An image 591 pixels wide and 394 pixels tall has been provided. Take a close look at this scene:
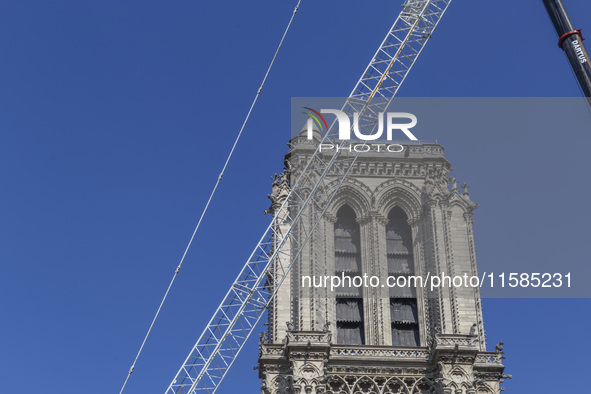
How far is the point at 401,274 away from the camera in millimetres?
77125

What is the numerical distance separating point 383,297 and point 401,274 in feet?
8.29

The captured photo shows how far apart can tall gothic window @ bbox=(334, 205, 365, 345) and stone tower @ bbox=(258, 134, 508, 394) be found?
6 centimetres

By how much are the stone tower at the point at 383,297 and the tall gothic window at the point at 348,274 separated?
2.2 inches

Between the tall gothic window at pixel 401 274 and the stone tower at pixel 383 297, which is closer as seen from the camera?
the stone tower at pixel 383 297

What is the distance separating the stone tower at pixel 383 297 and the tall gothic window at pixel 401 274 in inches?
2.2

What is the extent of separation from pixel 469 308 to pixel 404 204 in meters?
9.03

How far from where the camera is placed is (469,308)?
242ft

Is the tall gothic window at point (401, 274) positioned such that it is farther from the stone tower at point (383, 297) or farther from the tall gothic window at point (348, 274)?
the tall gothic window at point (348, 274)

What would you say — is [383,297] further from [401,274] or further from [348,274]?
[348,274]

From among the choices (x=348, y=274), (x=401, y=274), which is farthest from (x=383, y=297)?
(x=348, y=274)

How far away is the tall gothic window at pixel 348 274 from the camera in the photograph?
74.6 m

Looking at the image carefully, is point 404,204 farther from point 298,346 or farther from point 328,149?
point 298,346

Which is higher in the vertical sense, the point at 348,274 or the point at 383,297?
the point at 348,274

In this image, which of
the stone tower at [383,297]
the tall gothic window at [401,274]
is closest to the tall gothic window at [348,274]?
the stone tower at [383,297]
